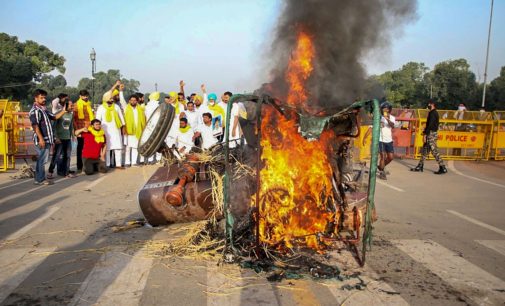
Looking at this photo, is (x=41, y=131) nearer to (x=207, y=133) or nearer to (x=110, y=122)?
(x=110, y=122)

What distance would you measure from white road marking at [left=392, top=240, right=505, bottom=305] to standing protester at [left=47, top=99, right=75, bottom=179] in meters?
8.29

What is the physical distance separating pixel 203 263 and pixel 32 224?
10.3 feet

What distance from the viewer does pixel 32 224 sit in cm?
577

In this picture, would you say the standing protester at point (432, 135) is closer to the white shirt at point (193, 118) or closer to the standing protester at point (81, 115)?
the white shirt at point (193, 118)

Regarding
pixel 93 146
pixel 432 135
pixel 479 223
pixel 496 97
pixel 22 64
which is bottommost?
pixel 479 223

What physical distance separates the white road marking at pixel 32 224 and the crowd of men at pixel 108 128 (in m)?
2.58

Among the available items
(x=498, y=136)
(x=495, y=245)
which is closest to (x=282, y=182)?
(x=495, y=245)

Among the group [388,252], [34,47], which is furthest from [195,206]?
[34,47]

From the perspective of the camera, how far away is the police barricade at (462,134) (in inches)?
586

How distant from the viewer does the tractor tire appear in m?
5.07

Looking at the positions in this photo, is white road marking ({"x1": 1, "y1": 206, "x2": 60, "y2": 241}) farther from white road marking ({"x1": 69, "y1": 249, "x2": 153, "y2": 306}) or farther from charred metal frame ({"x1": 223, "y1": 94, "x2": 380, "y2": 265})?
charred metal frame ({"x1": 223, "y1": 94, "x2": 380, "y2": 265})

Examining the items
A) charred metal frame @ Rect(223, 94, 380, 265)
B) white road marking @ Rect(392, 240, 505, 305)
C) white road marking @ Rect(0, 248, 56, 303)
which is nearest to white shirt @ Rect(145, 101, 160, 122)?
white road marking @ Rect(0, 248, 56, 303)

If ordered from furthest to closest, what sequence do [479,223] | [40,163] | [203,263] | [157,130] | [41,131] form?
1. [40,163]
2. [41,131]
3. [479,223]
4. [157,130]
5. [203,263]

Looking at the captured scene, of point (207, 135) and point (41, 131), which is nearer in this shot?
point (41, 131)
